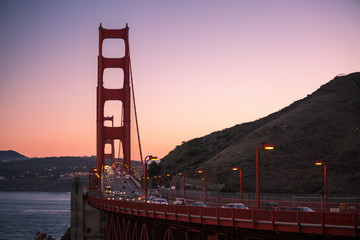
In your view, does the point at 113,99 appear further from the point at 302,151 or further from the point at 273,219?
the point at 273,219

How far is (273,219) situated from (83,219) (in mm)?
46085

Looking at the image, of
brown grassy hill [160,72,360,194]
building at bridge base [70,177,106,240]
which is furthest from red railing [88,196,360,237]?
brown grassy hill [160,72,360,194]

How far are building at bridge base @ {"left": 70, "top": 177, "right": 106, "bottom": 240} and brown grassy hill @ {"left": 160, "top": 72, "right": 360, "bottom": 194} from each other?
1228 inches

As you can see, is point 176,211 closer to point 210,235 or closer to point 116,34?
point 210,235

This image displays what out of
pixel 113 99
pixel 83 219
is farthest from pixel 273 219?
pixel 113 99

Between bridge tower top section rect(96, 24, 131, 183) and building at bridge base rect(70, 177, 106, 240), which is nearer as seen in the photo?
building at bridge base rect(70, 177, 106, 240)

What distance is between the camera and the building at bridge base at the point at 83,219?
6506 centimetres

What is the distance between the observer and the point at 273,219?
77.7 feet

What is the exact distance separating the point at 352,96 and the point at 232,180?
5517 cm

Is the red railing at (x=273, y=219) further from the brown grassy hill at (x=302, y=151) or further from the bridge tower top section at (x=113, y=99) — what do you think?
the bridge tower top section at (x=113, y=99)

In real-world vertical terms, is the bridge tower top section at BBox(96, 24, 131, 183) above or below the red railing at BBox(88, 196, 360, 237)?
above

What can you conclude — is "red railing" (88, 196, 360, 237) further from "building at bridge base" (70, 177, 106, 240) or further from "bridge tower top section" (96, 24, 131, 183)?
"bridge tower top section" (96, 24, 131, 183)

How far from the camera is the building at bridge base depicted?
213 feet

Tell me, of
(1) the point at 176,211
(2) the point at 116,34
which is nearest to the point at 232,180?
(2) the point at 116,34
